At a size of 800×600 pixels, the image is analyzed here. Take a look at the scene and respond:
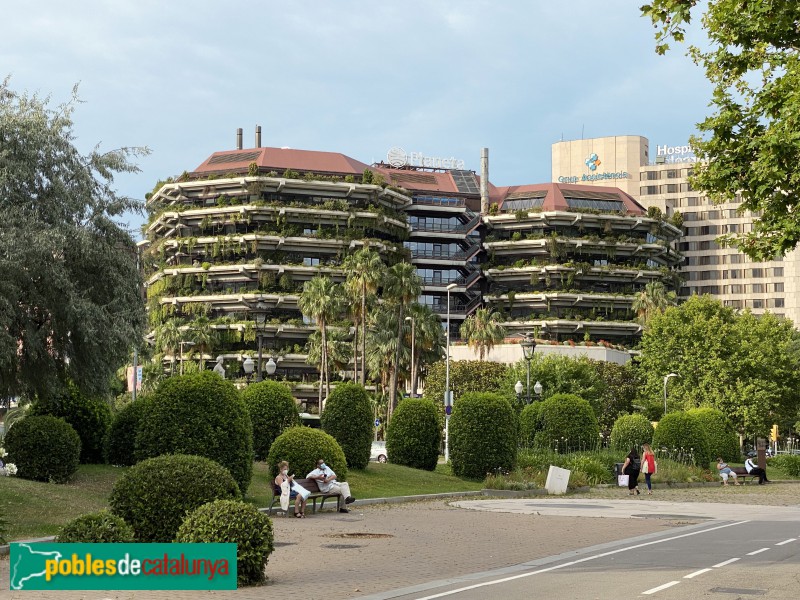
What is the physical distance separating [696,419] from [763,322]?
111ft

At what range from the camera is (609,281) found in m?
120

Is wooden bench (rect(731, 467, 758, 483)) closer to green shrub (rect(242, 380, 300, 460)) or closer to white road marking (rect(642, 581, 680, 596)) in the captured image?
green shrub (rect(242, 380, 300, 460))

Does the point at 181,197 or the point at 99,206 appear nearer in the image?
the point at 99,206

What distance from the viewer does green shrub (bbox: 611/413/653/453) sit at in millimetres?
49875

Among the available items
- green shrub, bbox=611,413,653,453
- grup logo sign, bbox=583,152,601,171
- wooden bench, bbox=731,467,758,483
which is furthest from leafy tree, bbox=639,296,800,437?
grup logo sign, bbox=583,152,601,171

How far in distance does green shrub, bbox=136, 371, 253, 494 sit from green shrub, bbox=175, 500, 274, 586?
10407 mm

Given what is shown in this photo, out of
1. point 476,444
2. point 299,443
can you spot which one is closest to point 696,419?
point 476,444

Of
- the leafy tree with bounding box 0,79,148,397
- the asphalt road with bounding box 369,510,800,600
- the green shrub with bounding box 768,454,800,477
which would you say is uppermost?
the leafy tree with bounding box 0,79,148,397

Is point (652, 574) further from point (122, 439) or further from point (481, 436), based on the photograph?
point (481, 436)

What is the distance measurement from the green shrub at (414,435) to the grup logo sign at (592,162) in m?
126

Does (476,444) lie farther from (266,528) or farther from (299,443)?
(266,528)

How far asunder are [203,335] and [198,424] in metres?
74.9

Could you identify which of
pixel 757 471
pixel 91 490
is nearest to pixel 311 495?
→ pixel 91 490

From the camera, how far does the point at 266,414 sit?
32.9 metres
